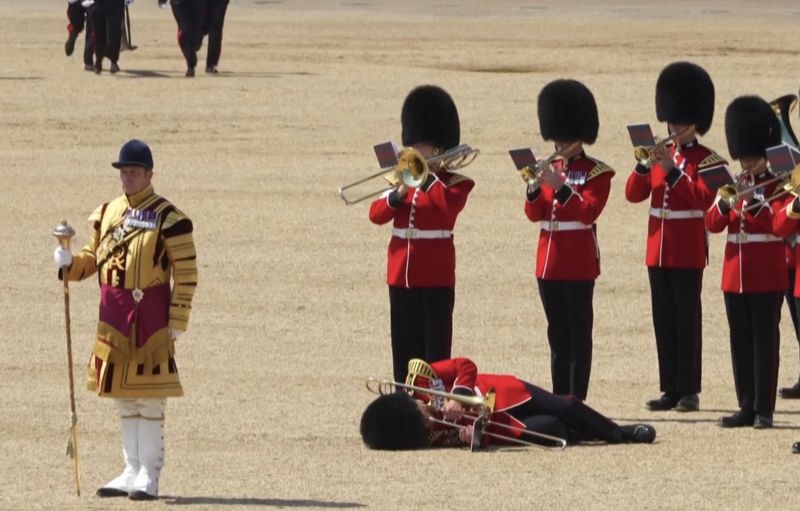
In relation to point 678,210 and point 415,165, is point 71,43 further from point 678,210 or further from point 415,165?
point 415,165

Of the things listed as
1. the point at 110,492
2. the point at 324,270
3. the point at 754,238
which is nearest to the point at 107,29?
the point at 324,270

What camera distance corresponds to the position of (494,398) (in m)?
9.16

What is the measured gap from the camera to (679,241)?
10.2 meters

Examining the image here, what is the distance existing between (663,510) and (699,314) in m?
2.39

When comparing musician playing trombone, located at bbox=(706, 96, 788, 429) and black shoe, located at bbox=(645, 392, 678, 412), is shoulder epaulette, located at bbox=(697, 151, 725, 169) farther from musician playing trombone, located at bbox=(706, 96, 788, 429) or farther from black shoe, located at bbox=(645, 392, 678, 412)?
black shoe, located at bbox=(645, 392, 678, 412)

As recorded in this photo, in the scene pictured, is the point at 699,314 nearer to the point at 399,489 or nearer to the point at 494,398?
the point at 494,398

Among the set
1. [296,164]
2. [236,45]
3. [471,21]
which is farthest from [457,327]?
[471,21]

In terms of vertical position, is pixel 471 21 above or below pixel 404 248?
Answer: above

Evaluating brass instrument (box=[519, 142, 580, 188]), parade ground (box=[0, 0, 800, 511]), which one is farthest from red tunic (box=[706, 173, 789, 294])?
brass instrument (box=[519, 142, 580, 188])

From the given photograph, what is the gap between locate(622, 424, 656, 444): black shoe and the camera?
30.3ft

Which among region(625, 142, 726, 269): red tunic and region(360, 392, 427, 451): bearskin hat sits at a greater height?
region(625, 142, 726, 269): red tunic

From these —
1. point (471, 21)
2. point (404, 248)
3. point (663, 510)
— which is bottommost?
point (663, 510)

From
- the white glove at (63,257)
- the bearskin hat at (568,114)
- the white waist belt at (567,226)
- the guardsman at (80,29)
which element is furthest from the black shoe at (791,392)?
the guardsman at (80,29)

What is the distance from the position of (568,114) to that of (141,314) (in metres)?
2.91
